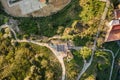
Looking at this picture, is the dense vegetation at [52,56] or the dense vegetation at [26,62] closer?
the dense vegetation at [26,62]

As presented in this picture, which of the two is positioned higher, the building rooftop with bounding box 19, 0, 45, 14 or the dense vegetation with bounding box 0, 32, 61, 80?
the building rooftop with bounding box 19, 0, 45, 14

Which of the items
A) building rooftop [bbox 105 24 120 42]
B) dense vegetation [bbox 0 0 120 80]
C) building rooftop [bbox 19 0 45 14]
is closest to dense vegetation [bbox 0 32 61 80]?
dense vegetation [bbox 0 0 120 80]

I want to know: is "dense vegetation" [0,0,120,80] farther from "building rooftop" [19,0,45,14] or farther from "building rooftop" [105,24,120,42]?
"building rooftop" [19,0,45,14]

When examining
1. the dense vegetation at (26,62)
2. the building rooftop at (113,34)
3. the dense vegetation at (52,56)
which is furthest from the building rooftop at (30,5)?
the building rooftop at (113,34)

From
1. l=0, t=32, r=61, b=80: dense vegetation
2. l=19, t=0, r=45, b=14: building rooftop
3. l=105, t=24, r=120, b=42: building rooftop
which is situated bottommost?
l=0, t=32, r=61, b=80: dense vegetation

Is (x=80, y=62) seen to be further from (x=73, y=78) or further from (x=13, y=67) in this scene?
(x=13, y=67)

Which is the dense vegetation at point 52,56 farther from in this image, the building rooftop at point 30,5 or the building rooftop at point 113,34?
the building rooftop at point 30,5

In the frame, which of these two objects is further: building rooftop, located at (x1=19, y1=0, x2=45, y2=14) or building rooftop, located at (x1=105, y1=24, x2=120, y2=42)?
building rooftop, located at (x1=105, y1=24, x2=120, y2=42)

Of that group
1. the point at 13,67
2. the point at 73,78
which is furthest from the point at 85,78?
the point at 13,67

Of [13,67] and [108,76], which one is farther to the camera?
[108,76]

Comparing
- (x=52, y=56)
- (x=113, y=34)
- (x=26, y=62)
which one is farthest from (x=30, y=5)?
(x=113, y=34)

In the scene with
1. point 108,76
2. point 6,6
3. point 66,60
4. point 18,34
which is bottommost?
point 108,76
